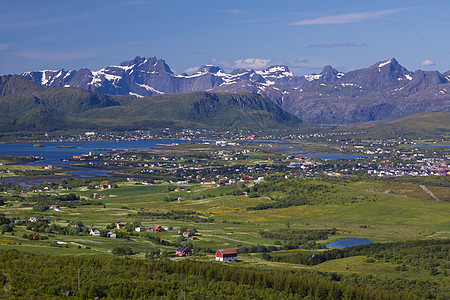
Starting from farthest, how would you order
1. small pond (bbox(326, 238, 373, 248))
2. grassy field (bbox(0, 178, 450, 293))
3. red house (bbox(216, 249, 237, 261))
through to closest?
1. small pond (bbox(326, 238, 373, 248))
2. grassy field (bbox(0, 178, 450, 293))
3. red house (bbox(216, 249, 237, 261))

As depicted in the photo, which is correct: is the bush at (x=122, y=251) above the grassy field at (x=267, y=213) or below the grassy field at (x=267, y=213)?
above

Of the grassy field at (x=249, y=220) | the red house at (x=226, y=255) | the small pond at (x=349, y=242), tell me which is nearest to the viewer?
the red house at (x=226, y=255)

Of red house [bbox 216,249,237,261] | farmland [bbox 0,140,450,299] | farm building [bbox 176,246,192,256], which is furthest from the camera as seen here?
farm building [bbox 176,246,192,256]

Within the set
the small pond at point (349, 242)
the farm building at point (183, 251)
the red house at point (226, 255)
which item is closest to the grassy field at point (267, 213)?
the small pond at point (349, 242)

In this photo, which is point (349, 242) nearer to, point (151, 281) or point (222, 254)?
point (222, 254)

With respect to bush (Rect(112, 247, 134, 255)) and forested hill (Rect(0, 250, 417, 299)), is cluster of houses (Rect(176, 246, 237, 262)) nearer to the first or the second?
bush (Rect(112, 247, 134, 255))

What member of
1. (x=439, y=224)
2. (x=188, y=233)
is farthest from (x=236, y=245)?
(x=439, y=224)

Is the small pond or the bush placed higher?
the bush

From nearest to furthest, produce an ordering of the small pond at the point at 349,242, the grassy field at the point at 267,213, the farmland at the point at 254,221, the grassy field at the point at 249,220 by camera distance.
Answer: the farmland at the point at 254,221 < the grassy field at the point at 249,220 < the small pond at the point at 349,242 < the grassy field at the point at 267,213

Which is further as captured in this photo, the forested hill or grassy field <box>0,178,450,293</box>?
grassy field <box>0,178,450,293</box>

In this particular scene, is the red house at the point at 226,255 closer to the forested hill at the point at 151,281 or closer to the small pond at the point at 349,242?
the forested hill at the point at 151,281

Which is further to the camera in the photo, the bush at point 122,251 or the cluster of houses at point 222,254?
the bush at point 122,251

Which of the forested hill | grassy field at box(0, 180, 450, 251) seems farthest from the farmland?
the forested hill
